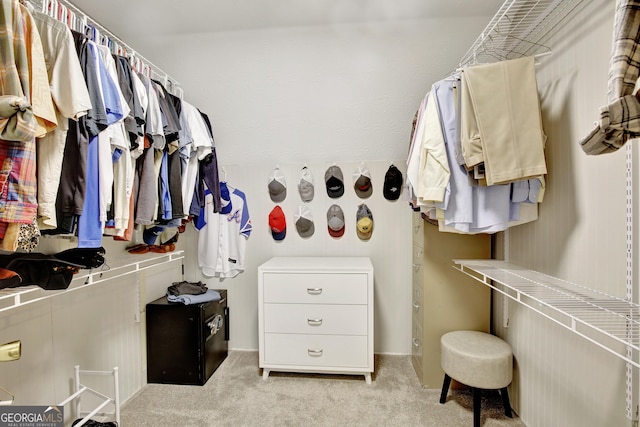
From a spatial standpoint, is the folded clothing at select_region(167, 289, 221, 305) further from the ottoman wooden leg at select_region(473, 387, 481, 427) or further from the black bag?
the ottoman wooden leg at select_region(473, 387, 481, 427)

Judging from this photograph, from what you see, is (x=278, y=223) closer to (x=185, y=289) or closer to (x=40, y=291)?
(x=185, y=289)

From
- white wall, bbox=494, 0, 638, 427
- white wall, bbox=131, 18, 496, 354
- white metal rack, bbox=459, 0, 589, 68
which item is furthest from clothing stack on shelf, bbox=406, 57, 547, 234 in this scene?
white wall, bbox=131, 18, 496, 354

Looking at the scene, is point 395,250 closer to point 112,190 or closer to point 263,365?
point 263,365

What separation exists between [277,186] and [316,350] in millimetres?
1301

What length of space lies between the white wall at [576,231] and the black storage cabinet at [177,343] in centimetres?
198

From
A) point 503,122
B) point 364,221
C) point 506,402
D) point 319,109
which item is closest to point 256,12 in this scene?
point 319,109

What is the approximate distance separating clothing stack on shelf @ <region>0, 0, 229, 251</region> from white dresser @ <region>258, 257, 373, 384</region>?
882mm

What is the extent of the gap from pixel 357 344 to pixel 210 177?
1.49m

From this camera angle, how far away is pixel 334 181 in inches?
103

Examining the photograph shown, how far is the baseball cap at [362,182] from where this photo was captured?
8.51 ft

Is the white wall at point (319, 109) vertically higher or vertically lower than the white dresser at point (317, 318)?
higher
